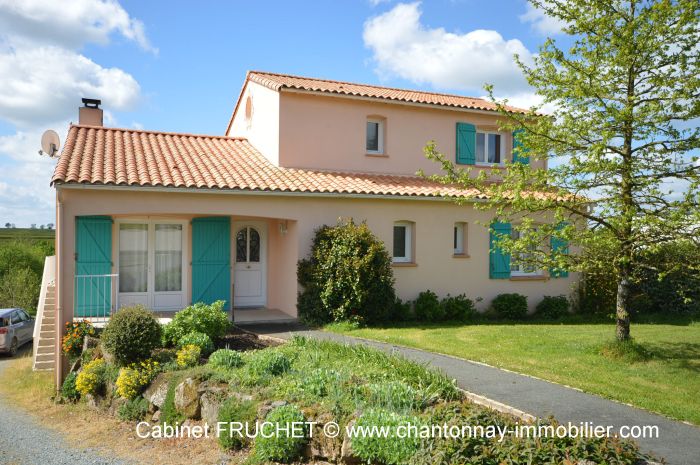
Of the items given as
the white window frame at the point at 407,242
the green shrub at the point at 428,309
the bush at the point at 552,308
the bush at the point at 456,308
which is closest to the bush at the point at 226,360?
the green shrub at the point at 428,309

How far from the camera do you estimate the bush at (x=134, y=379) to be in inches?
347

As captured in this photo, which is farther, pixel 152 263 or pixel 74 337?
pixel 152 263

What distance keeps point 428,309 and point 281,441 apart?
8.50 m

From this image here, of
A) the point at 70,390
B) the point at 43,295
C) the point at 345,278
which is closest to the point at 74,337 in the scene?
the point at 70,390

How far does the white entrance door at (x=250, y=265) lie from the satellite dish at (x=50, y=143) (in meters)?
4.80

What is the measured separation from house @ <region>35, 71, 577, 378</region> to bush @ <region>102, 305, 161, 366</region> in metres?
2.53

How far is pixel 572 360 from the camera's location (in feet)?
32.2

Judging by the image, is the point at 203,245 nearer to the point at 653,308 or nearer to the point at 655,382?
the point at 655,382

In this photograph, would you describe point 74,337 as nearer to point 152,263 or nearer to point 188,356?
point 188,356

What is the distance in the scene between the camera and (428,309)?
14.1 m

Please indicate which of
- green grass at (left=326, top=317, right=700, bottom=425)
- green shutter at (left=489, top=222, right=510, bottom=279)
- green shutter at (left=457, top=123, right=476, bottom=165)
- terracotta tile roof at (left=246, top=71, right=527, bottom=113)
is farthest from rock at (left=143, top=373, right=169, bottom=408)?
green shutter at (left=457, top=123, right=476, bottom=165)

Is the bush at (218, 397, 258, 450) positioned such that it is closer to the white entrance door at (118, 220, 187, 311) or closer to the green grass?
the green grass

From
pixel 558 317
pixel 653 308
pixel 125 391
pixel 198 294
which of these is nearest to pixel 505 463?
pixel 125 391

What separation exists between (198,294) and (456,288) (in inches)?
267
